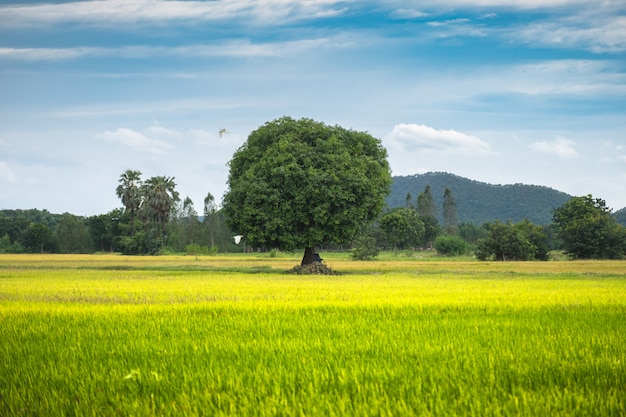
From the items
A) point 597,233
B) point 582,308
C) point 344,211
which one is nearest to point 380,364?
point 582,308

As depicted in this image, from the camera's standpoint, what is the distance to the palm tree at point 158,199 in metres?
105

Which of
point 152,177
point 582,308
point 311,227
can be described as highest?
point 152,177

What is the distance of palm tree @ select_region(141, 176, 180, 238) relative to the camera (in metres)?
105

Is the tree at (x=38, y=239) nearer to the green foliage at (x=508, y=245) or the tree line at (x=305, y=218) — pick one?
the tree line at (x=305, y=218)

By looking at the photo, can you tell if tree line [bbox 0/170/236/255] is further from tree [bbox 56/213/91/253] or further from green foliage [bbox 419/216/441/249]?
green foliage [bbox 419/216/441/249]

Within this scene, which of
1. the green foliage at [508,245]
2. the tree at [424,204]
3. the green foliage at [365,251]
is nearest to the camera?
the green foliage at [508,245]

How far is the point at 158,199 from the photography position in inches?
4154

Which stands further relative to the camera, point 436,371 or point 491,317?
point 491,317

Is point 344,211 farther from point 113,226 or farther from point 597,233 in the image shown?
point 113,226

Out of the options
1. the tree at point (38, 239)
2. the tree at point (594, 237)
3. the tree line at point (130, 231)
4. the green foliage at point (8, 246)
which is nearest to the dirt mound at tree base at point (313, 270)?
the tree at point (594, 237)

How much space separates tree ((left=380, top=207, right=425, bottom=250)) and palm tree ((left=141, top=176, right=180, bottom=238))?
40.9m

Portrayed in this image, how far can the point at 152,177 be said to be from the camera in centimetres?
10794

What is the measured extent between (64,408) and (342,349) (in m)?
4.50

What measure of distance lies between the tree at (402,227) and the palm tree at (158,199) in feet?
134
